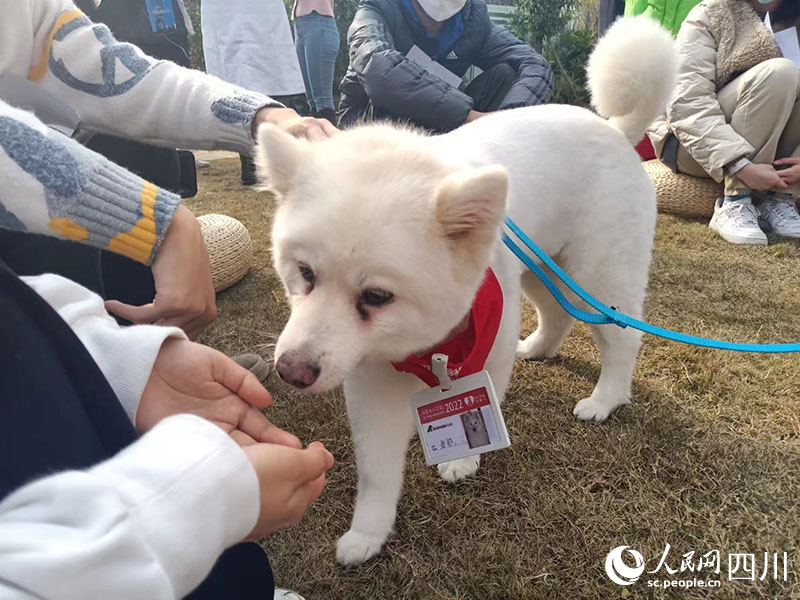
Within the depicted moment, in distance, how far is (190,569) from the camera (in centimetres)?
54

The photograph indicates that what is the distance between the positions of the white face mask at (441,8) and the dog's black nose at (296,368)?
299 centimetres

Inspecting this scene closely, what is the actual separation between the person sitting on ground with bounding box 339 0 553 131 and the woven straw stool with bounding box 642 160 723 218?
115 cm

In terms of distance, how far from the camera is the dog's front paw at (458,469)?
156 cm

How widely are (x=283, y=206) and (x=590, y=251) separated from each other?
3.34 ft

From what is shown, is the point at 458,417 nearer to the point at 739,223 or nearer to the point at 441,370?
the point at 441,370

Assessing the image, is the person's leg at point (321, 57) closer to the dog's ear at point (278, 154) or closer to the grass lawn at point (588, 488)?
the grass lawn at point (588, 488)

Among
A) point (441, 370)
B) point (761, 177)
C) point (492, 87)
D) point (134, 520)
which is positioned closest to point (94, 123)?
point (441, 370)

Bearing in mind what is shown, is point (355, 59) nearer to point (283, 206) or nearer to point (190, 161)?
point (190, 161)

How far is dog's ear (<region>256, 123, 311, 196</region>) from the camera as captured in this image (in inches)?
45.0

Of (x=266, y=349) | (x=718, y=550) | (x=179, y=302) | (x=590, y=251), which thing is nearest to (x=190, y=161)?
(x=266, y=349)

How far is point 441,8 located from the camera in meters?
3.23

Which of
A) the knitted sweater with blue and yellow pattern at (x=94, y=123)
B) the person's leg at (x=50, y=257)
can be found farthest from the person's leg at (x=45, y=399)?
the person's leg at (x=50, y=257)

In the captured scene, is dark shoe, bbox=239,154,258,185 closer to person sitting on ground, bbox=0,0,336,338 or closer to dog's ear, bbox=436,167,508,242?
person sitting on ground, bbox=0,0,336,338

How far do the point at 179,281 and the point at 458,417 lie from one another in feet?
2.37
